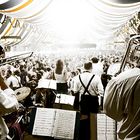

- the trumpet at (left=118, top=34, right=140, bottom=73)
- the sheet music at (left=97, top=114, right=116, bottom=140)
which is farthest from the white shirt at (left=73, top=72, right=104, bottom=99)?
the trumpet at (left=118, top=34, right=140, bottom=73)

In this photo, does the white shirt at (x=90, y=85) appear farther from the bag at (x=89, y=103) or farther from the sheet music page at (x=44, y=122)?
the sheet music page at (x=44, y=122)

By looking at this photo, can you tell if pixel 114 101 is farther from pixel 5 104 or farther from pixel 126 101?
pixel 5 104

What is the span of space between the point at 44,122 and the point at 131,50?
133cm

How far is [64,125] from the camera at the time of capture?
339 centimetres

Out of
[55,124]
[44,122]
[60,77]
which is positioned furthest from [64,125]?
[60,77]

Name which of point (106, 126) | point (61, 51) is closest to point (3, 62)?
point (106, 126)

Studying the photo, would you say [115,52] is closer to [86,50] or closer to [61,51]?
[86,50]

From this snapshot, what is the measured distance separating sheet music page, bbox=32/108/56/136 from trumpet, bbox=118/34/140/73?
1.12 m

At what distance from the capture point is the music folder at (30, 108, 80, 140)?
3.36 m

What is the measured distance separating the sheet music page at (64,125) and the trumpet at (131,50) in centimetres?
100

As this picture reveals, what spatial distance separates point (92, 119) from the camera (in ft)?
10.9

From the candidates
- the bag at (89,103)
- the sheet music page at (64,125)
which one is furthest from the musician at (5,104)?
the bag at (89,103)

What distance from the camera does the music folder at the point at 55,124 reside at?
11.0ft

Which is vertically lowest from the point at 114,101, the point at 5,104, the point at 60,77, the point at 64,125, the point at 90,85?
the point at 60,77
